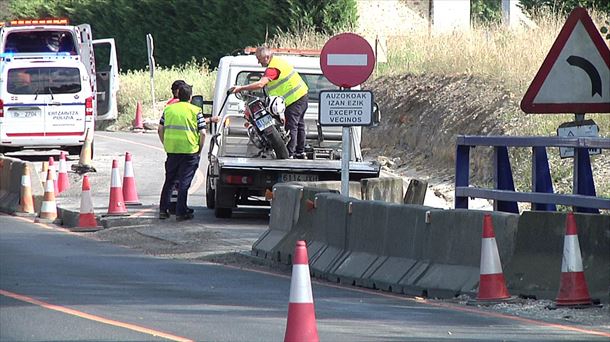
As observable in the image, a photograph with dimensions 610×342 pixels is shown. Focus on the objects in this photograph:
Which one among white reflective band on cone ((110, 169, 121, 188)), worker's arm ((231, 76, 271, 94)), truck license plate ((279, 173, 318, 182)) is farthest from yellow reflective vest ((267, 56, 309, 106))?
white reflective band on cone ((110, 169, 121, 188))

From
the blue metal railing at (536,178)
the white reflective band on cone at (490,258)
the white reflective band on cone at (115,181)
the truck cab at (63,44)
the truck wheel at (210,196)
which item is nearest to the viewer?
the white reflective band on cone at (490,258)

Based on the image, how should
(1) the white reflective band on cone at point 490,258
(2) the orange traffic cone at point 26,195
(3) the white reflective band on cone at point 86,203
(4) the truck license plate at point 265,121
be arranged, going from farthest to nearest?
(2) the orange traffic cone at point 26,195 < (3) the white reflective band on cone at point 86,203 < (4) the truck license plate at point 265,121 < (1) the white reflective band on cone at point 490,258

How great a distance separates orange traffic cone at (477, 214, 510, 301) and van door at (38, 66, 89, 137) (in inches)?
725

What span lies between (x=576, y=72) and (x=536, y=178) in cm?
186

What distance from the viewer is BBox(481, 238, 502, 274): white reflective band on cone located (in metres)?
11.3

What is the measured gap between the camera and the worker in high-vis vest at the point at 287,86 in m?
18.6

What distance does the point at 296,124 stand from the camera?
18891 millimetres

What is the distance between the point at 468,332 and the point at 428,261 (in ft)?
8.46

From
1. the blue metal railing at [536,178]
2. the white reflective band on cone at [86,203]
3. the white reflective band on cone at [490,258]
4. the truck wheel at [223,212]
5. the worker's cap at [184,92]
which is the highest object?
the worker's cap at [184,92]

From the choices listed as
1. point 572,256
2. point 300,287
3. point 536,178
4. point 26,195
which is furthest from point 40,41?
point 300,287

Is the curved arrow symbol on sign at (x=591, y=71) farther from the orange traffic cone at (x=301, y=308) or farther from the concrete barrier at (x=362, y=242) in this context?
the orange traffic cone at (x=301, y=308)

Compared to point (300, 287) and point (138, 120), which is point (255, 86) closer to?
point (300, 287)

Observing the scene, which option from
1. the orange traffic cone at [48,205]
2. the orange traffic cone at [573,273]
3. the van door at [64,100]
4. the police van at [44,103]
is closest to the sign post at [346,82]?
the orange traffic cone at [573,273]

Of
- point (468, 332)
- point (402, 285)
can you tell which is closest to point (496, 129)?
point (402, 285)
